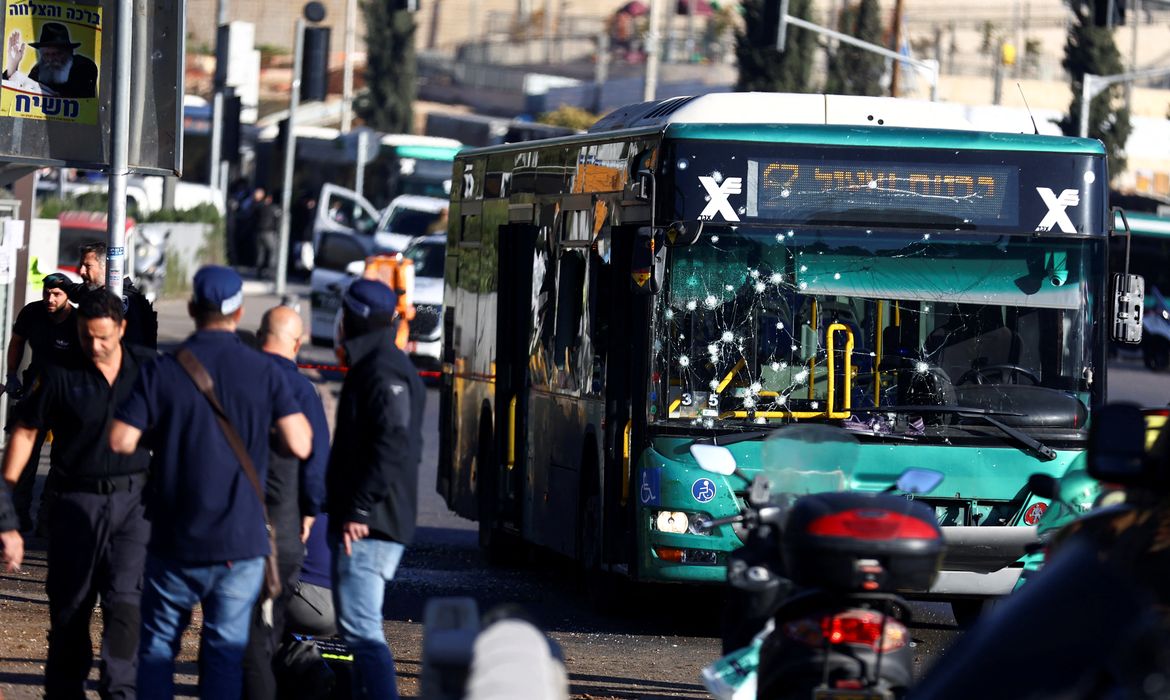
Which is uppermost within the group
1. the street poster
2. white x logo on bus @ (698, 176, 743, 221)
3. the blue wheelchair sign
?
the street poster

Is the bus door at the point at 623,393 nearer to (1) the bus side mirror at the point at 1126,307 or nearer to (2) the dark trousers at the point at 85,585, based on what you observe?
(1) the bus side mirror at the point at 1126,307

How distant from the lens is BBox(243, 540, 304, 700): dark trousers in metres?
7.40

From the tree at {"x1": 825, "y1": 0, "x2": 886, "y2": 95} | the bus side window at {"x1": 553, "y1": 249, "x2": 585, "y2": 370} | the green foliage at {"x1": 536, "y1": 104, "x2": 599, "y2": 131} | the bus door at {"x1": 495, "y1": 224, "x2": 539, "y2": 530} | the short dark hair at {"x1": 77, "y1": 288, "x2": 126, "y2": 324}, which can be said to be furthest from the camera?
A: the green foliage at {"x1": 536, "y1": 104, "x2": 599, "y2": 131}

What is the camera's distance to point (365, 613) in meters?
7.25

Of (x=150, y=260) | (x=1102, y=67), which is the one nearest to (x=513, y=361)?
(x=150, y=260)

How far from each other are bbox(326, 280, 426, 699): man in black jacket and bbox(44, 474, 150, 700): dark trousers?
30.1 inches

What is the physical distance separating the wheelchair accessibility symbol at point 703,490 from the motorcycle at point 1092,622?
20.6 feet

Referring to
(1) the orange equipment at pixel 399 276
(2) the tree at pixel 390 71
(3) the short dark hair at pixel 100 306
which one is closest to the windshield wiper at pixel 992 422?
(3) the short dark hair at pixel 100 306

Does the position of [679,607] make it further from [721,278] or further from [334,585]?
[334,585]

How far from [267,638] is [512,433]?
5853mm

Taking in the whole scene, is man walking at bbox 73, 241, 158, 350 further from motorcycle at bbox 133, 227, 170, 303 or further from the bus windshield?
motorcycle at bbox 133, 227, 170, 303

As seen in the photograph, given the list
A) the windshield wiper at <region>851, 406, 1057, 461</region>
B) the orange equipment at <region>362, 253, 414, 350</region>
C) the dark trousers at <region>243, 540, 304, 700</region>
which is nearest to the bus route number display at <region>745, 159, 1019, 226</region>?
the windshield wiper at <region>851, 406, 1057, 461</region>

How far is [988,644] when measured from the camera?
3.86 metres

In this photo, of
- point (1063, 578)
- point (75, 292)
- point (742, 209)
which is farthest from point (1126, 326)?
point (1063, 578)
